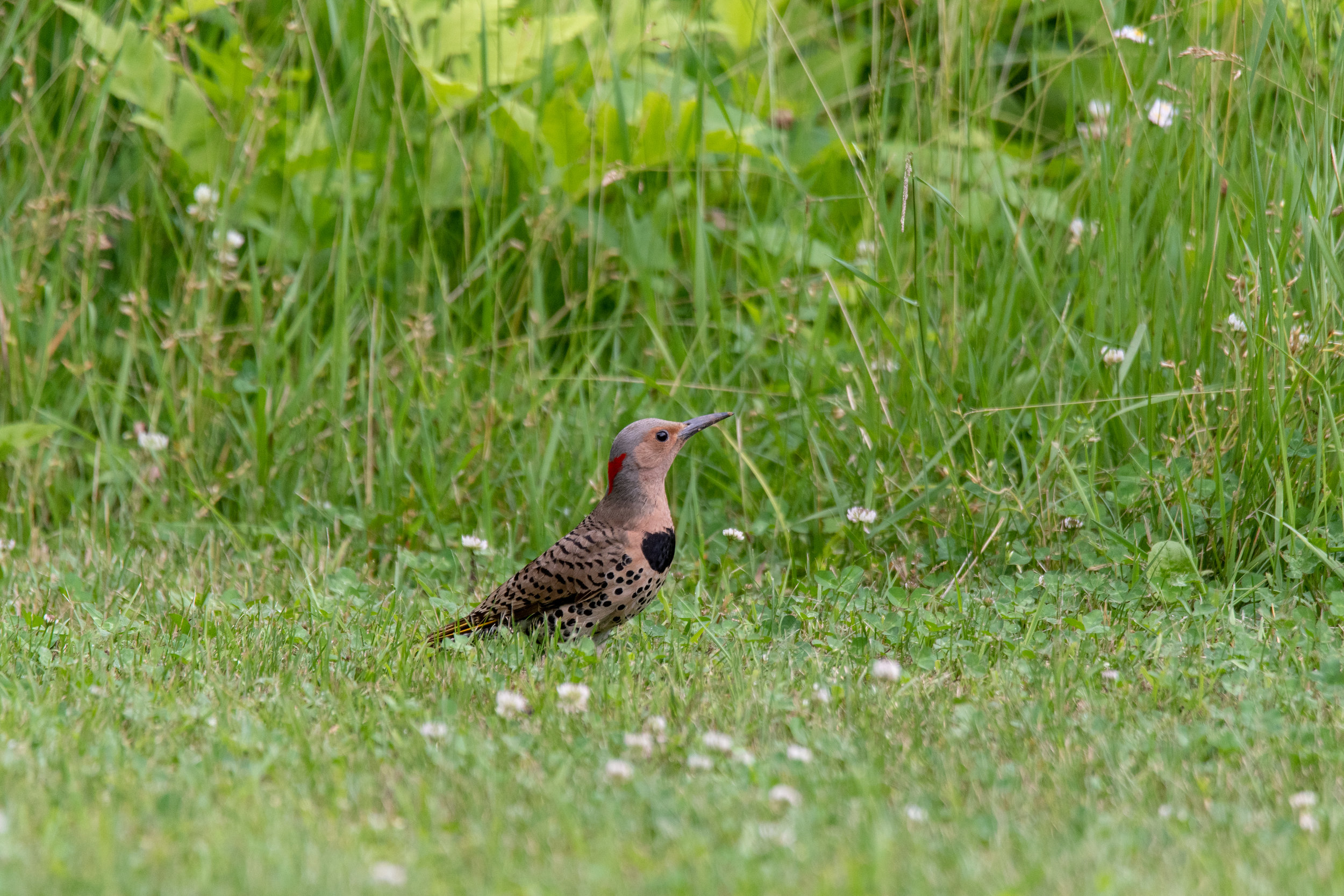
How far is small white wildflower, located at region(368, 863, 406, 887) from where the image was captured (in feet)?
8.12

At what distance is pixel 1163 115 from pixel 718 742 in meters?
2.99

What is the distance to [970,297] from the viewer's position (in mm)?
5473

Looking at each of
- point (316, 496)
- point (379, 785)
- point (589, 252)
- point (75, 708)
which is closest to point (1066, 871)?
point (379, 785)

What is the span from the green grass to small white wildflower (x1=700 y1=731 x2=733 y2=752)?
0.36 feet

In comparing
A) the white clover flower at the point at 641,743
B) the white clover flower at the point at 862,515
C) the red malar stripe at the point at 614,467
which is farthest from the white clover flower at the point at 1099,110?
the white clover flower at the point at 641,743

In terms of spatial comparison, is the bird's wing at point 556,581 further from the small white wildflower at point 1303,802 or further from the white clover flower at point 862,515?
the small white wildflower at point 1303,802

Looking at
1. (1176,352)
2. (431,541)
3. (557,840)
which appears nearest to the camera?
(557,840)

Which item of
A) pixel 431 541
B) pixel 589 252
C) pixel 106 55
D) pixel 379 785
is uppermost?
pixel 106 55

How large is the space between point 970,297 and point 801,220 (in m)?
1.11

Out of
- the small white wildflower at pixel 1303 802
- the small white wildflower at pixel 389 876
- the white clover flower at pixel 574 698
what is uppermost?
the small white wildflower at pixel 389 876

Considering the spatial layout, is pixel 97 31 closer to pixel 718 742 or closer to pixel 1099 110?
pixel 1099 110

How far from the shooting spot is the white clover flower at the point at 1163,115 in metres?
5.06

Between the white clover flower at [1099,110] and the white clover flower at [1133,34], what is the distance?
243 mm

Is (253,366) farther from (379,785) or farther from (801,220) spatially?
(379,785)
